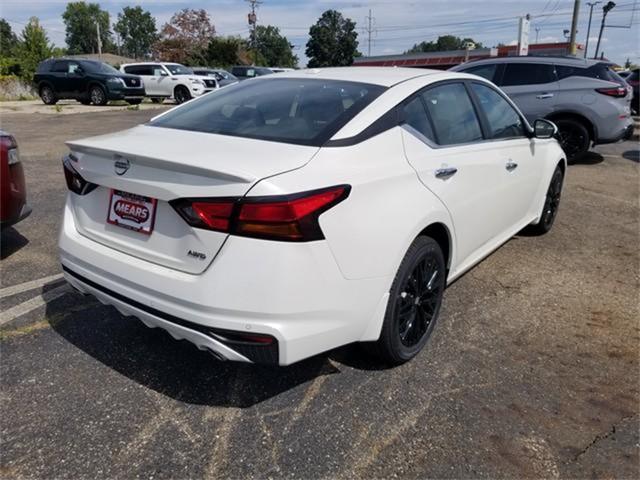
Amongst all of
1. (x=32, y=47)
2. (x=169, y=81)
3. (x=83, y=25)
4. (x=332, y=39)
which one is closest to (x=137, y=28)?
(x=83, y=25)

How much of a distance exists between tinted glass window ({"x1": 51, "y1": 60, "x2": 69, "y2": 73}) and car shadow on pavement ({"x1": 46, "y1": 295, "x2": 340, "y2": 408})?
66.9 ft

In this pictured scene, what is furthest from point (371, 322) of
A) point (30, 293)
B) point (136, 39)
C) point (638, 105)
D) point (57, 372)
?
point (136, 39)

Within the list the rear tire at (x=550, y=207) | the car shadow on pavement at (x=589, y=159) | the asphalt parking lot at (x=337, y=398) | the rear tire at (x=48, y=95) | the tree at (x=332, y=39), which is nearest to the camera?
the asphalt parking lot at (x=337, y=398)

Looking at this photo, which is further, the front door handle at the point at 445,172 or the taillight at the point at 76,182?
the front door handle at the point at 445,172

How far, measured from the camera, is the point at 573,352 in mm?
3254

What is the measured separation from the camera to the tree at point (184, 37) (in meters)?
61.9

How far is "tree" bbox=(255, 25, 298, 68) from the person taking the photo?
103188 millimetres

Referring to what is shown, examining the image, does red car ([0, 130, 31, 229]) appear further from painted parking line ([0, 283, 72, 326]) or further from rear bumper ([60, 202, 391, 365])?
rear bumper ([60, 202, 391, 365])

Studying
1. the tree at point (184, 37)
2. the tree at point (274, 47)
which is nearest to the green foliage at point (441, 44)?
the tree at point (274, 47)

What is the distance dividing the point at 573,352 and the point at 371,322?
4.75 feet

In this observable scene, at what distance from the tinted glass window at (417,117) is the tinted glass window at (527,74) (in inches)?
297

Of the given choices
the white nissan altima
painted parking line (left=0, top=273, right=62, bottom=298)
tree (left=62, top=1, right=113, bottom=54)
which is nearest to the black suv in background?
painted parking line (left=0, top=273, right=62, bottom=298)

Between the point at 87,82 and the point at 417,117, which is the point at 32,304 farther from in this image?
the point at 87,82

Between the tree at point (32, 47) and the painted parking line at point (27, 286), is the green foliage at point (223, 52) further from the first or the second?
the painted parking line at point (27, 286)
